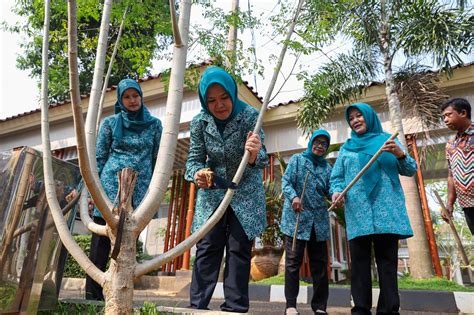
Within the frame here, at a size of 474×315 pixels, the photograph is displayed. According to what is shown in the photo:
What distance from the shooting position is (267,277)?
638 cm

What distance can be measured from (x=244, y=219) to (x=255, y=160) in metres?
0.33

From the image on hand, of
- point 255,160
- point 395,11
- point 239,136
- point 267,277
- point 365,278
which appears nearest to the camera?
point 255,160

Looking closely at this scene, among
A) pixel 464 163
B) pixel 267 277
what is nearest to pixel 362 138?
pixel 464 163

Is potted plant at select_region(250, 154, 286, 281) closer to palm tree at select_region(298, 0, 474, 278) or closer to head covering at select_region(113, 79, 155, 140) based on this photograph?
palm tree at select_region(298, 0, 474, 278)

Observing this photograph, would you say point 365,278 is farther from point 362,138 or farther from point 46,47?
point 46,47

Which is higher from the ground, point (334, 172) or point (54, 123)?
point (54, 123)

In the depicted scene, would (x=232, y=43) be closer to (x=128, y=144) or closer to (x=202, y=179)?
(x=128, y=144)

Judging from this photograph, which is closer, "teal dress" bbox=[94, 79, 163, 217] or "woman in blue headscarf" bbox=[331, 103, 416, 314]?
"woman in blue headscarf" bbox=[331, 103, 416, 314]

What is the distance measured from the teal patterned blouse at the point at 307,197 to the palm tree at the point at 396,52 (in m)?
2.65

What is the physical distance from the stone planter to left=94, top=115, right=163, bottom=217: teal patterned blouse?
13.1ft

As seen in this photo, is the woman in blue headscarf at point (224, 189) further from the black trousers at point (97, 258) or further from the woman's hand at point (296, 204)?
the woman's hand at point (296, 204)

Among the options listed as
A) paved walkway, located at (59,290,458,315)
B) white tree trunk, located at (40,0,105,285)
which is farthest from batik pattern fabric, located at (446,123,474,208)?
white tree trunk, located at (40,0,105,285)

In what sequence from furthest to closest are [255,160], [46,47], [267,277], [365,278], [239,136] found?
[267,277] < [365,278] < [239,136] < [255,160] < [46,47]

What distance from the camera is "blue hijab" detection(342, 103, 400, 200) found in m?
2.66
